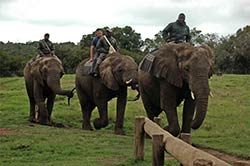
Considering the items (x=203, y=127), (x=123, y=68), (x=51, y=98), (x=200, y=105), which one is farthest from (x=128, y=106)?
(x=200, y=105)

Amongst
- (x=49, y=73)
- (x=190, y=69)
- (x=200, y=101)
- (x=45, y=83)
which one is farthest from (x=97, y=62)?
(x=200, y=101)

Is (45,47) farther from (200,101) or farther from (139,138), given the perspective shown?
(139,138)

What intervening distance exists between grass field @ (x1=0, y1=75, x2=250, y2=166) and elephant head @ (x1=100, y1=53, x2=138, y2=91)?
1.54 metres

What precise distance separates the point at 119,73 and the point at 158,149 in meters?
8.60

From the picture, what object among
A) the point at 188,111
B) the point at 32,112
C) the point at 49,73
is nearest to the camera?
the point at 188,111

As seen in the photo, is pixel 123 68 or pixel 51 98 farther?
pixel 51 98

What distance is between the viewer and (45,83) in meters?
21.4

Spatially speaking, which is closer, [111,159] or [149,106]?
[111,159]

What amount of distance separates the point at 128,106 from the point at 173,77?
10890mm

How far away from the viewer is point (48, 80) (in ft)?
67.9

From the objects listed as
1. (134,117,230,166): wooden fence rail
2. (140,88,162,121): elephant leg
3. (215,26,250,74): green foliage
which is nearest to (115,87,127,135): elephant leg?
(140,88,162,121): elephant leg

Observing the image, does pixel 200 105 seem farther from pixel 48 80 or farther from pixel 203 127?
pixel 48 80

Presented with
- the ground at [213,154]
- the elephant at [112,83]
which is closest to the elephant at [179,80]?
the ground at [213,154]

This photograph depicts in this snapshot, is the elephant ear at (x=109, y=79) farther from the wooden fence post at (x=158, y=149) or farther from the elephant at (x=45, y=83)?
the wooden fence post at (x=158, y=149)
